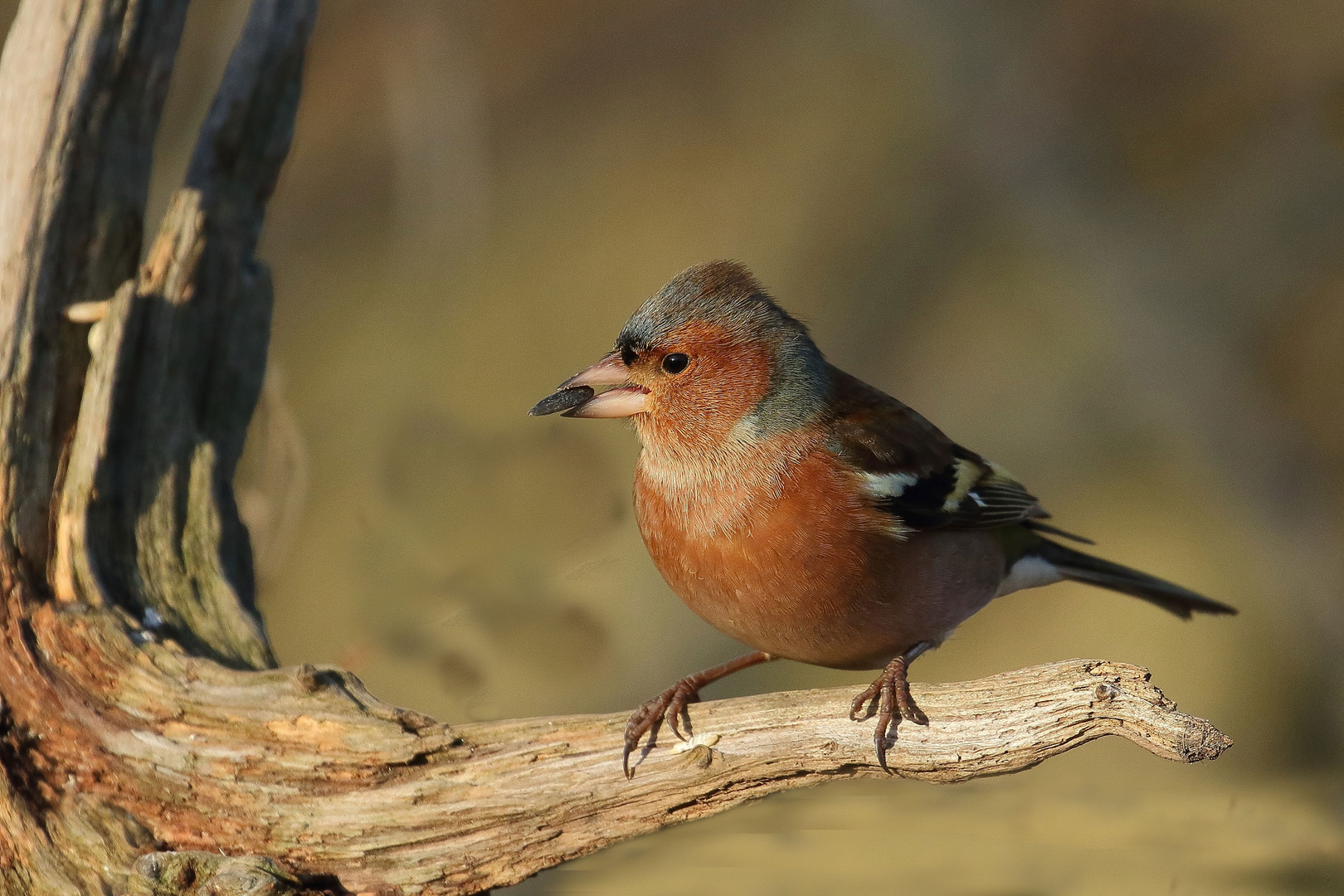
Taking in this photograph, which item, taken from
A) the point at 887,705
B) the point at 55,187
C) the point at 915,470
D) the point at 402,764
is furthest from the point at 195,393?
the point at 887,705

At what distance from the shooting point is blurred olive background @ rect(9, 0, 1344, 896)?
7691 mm

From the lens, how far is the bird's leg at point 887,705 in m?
3.04

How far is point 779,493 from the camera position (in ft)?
11.9

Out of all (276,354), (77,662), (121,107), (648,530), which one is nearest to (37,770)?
(77,662)

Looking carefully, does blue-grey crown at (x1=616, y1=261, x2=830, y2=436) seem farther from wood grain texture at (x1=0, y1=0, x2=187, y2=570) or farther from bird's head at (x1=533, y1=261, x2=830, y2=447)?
wood grain texture at (x1=0, y1=0, x2=187, y2=570)

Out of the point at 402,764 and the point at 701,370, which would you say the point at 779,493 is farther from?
the point at 402,764

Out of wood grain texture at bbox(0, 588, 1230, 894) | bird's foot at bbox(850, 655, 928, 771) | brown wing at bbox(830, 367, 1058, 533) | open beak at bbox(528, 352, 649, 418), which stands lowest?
wood grain texture at bbox(0, 588, 1230, 894)

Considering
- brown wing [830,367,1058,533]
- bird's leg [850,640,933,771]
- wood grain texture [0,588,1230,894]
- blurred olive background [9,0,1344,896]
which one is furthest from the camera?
blurred olive background [9,0,1344,896]

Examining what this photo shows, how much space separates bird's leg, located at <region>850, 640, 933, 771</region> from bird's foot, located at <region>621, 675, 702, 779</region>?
0.54m

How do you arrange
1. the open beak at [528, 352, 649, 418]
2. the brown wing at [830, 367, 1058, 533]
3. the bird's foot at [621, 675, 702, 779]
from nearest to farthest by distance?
the bird's foot at [621, 675, 702, 779], the brown wing at [830, 367, 1058, 533], the open beak at [528, 352, 649, 418]

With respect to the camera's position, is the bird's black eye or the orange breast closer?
the orange breast

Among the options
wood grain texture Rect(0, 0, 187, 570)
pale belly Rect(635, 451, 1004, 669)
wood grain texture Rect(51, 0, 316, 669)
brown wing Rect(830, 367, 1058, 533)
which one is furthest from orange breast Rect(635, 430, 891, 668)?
wood grain texture Rect(0, 0, 187, 570)

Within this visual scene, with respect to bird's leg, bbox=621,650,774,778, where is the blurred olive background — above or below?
above

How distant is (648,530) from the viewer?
12.7 ft
